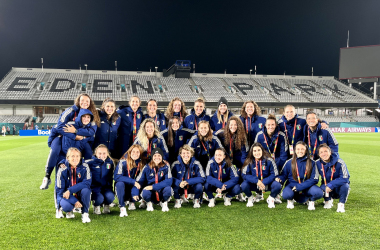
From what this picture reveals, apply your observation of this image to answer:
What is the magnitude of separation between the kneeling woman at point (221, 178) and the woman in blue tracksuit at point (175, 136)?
77 cm

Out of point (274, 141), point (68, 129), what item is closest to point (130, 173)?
point (68, 129)

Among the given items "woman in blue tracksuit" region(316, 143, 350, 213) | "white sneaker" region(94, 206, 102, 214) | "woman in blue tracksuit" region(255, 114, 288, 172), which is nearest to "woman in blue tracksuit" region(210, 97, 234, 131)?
"woman in blue tracksuit" region(255, 114, 288, 172)

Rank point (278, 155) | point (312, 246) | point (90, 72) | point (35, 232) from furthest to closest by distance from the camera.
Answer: point (90, 72) → point (278, 155) → point (35, 232) → point (312, 246)

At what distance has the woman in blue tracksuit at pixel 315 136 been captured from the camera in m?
5.09

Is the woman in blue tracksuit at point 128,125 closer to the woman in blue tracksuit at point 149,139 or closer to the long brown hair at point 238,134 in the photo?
the woman in blue tracksuit at point 149,139

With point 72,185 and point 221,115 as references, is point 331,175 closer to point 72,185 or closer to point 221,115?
point 221,115

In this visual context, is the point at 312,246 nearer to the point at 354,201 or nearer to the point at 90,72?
the point at 354,201

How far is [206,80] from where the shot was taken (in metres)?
45.7

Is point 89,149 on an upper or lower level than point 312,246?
upper

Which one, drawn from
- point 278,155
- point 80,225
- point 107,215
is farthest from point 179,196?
point 278,155

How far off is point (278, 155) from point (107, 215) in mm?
3247

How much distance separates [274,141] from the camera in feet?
17.2

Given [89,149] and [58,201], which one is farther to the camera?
[89,149]

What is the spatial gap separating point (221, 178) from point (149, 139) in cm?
149
